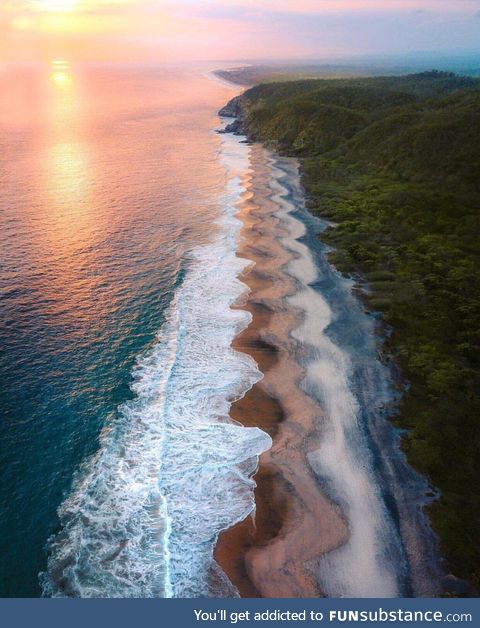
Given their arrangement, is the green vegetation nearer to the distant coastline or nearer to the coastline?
the distant coastline

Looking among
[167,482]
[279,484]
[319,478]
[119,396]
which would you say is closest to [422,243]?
[319,478]

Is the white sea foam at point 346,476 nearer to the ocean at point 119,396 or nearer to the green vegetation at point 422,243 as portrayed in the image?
the green vegetation at point 422,243

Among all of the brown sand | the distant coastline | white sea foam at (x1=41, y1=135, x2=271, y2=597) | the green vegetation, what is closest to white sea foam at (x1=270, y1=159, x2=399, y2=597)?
the brown sand

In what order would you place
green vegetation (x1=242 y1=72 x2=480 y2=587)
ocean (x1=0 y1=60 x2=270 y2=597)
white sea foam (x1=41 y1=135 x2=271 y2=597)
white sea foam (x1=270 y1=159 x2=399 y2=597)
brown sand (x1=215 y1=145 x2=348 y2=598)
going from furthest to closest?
green vegetation (x1=242 y1=72 x2=480 y2=587) → ocean (x1=0 y1=60 x2=270 y2=597) → brown sand (x1=215 y1=145 x2=348 y2=598) → white sea foam (x1=41 y1=135 x2=271 y2=597) → white sea foam (x1=270 y1=159 x2=399 y2=597)

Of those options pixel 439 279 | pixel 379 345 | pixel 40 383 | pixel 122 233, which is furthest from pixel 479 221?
pixel 40 383

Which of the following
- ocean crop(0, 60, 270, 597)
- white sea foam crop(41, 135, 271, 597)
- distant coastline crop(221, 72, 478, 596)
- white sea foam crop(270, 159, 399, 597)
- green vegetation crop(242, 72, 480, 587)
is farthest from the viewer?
green vegetation crop(242, 72, 480, 587)

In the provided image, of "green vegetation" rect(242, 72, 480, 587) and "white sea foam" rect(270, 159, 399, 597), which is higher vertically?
"green vegetation" rect(242, 72, 480, 587)

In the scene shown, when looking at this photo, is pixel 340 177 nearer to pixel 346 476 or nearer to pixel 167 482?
pixel 346 476
